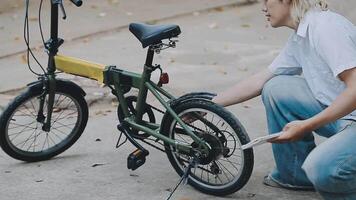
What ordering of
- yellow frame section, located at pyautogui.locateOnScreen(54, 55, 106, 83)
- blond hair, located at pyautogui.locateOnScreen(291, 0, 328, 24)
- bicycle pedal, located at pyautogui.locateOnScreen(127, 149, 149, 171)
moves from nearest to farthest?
blond hair, located at pyautogui.locateOnScreen(291, 0, 328, 24), bicycle pedal, located at pyautogui.locateOnScreen(127, 149, 149, 171), yellow frame section, located at pyautogui.locateOnScreen(54, 55, 106, 83)

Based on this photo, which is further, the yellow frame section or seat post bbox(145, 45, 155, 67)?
the yellow frame section

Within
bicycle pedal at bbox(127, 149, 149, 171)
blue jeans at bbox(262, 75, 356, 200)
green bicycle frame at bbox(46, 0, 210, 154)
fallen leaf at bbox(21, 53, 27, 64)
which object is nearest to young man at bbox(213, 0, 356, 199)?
blue jeans at bbox(262, 75, 356, 200)

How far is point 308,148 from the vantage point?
3.79 m

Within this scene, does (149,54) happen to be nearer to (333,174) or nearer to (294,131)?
(294,131)

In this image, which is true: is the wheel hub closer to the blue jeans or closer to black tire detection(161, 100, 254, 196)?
black tire detection(161, 100, 254, 196)

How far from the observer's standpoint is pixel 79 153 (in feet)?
15.1

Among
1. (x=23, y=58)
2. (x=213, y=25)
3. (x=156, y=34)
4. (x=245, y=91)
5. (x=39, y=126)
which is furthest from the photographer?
(x=213, y=25)

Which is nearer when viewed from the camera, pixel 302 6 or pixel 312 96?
pixel 302 6

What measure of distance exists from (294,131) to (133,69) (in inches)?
135

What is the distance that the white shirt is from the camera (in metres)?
3.24

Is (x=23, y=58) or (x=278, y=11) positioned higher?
(x=278, y=11)

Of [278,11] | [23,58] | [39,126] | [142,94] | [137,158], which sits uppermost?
[278,11]

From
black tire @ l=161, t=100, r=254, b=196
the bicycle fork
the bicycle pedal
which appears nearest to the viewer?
black tire @ l=161, t=100, r=254, b=196

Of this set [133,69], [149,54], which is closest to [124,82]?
[149,54]
